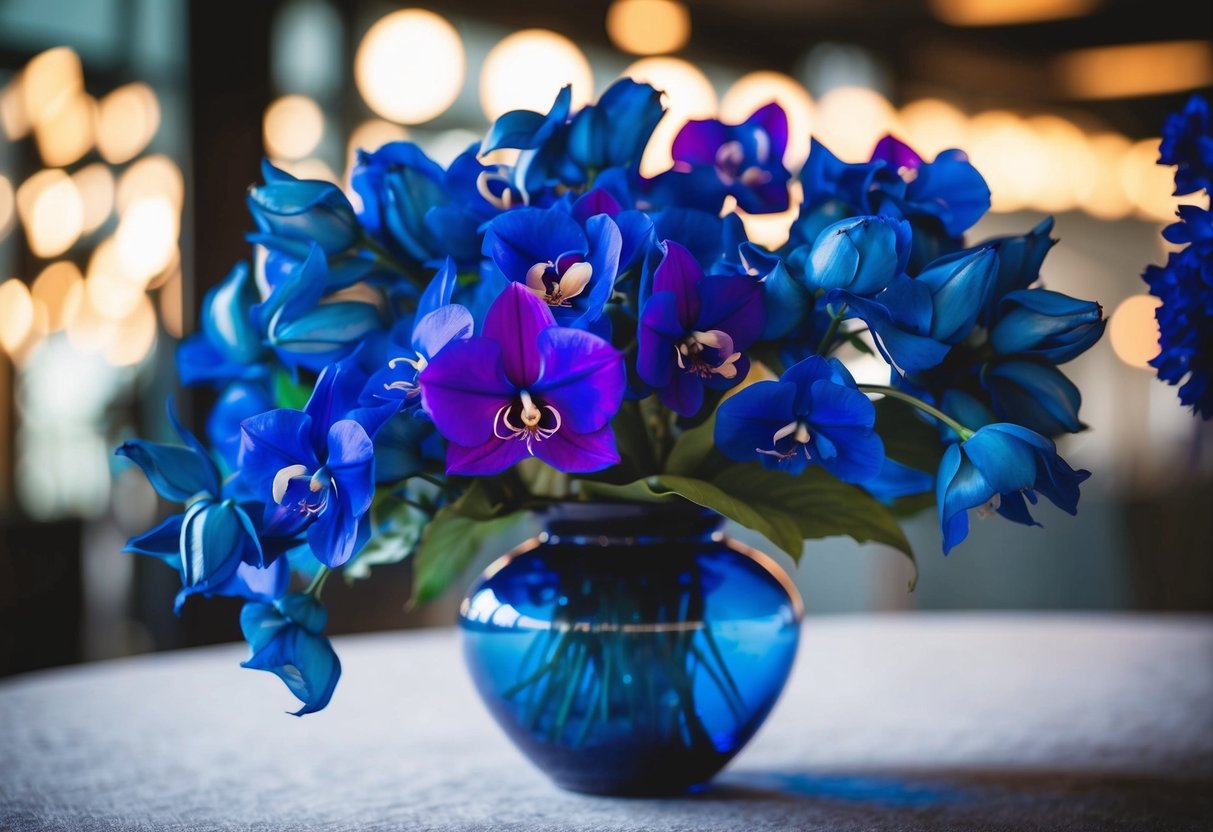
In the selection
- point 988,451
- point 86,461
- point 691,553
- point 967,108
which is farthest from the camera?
point 967,108

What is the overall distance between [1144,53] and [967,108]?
102 cm

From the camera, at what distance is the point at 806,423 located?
19.1 inches

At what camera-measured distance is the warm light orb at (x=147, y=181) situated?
3.24 m

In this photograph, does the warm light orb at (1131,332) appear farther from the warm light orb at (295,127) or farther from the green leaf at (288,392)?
the green leaf at (288,392)

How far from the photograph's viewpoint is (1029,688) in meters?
0.86

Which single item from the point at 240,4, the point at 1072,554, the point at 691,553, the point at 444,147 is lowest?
the point at 1072,554

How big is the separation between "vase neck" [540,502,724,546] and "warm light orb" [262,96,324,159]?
9.79 feet

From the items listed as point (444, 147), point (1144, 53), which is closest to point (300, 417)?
point (444, 147)

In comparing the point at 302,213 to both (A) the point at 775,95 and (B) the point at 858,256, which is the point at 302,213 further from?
(A) the point at 775,95

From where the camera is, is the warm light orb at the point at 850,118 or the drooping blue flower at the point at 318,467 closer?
the drooping blue flower at the point at 318,467

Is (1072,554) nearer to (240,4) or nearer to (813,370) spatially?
(240,4)

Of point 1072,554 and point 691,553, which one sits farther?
point 1072,554

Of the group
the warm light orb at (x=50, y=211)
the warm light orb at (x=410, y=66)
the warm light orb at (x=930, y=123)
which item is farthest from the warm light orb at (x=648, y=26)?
the warm light orb at (x=50, y=211)

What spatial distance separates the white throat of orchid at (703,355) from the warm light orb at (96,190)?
10.5 feet
